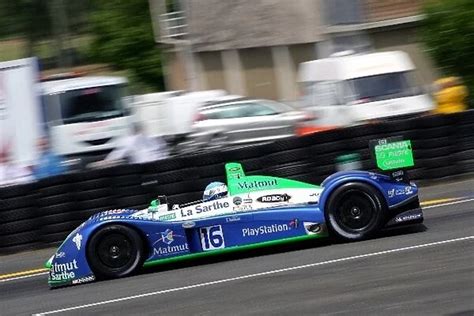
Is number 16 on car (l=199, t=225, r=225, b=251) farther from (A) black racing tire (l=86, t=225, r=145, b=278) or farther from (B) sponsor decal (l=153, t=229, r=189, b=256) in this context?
(A) black racing tire (l=86, t=225, r=145, b=278)

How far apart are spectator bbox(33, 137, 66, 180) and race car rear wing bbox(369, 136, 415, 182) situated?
26.2ft

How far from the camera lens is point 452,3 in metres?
25.1

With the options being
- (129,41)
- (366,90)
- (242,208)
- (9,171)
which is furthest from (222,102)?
(129,41)

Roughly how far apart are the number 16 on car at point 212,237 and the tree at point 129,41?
88.5 feet

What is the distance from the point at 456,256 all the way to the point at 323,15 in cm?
2088

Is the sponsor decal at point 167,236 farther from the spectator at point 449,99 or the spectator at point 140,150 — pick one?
the spectator at point 449,99

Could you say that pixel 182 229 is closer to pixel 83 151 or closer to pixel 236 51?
pixel 83 151

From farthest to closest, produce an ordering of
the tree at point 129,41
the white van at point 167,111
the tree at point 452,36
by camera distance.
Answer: the tree at point 129,41 < the tree at point 452,36 < the white van at point 167,111

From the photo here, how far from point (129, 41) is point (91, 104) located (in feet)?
56.4

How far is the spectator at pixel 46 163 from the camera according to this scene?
17.8 m

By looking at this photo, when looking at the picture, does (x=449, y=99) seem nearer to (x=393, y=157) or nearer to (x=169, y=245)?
(x=393, y=157)

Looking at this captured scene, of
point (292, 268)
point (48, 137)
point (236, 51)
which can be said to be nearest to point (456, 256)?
point (292, 268)

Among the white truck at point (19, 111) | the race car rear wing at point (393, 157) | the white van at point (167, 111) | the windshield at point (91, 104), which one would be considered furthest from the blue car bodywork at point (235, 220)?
the white van at point (167, 111)

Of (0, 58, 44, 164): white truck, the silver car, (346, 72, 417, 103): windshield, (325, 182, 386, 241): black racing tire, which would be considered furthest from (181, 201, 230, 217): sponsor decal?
the silver car
